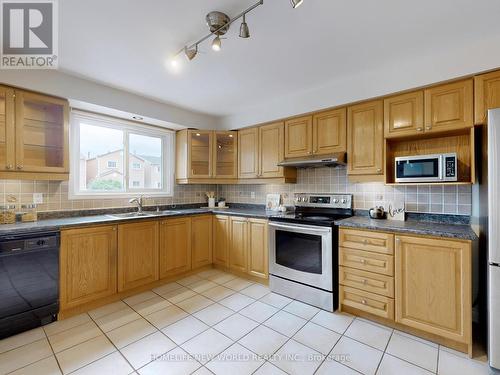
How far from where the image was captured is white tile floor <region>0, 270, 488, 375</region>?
1.67m

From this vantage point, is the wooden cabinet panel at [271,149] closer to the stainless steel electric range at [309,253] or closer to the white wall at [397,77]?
the white wall at [397,77]

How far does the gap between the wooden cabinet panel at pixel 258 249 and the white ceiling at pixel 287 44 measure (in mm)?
1601

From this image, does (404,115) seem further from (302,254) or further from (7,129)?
(7,129)

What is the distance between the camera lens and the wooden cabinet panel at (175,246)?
3033 mm

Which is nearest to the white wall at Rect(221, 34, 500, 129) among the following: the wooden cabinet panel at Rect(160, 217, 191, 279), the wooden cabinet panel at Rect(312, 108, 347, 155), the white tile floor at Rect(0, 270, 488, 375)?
the wooden cabinet panel at Rect(312, 108, 347, 155)

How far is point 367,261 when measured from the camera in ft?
7.37

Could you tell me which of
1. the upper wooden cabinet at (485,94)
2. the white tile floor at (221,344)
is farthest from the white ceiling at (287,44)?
the white tile floor at (221,344)

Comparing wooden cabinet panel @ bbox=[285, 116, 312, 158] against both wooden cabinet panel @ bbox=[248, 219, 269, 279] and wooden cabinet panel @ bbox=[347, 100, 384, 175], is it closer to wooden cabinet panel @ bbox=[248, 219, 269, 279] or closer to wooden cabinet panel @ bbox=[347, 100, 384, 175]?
wooden cabinet panel @ bbox=[347, 100, 384, 175]

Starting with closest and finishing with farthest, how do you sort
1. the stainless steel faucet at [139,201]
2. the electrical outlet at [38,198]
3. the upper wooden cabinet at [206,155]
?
1. the electrical outlet at [38,198]
2. the stainless steel faucet at [139,201]
3. the upper wooden cabinet at [206,155]

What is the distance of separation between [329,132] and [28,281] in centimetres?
332

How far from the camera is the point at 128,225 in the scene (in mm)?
2713

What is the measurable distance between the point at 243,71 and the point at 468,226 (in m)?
2.59

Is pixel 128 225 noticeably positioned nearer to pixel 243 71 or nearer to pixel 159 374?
pixel 159 374

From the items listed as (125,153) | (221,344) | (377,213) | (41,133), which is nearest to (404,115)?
(377,213)
